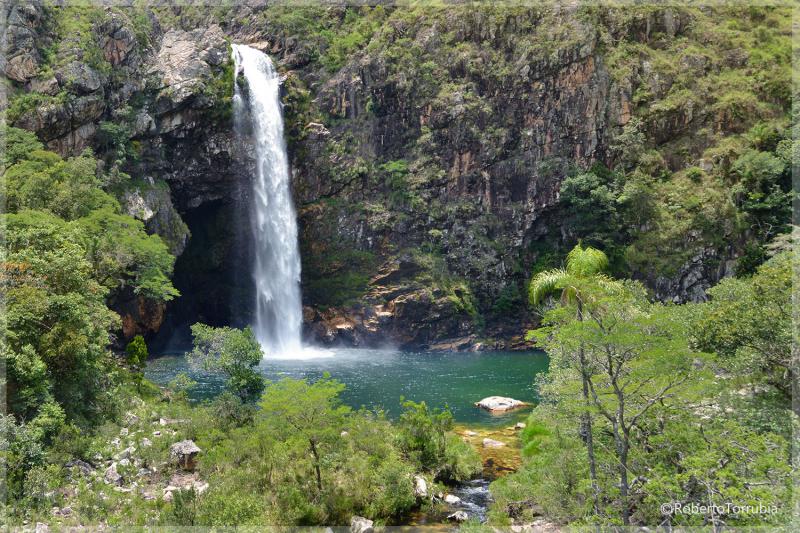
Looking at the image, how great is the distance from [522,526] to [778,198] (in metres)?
39.2

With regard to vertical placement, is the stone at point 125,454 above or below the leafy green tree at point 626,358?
below

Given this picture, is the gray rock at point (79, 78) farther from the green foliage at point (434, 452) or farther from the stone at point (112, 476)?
the green foliage at point (434, 452)

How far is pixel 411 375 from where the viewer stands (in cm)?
3494

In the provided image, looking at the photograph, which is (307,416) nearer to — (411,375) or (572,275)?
(572,275)

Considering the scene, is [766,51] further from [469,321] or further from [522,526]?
[522,526]

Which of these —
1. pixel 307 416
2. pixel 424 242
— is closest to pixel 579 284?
pixel 307 416

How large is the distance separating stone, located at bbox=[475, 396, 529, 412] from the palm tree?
12.2m

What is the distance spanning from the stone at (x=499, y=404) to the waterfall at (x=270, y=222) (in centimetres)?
2316

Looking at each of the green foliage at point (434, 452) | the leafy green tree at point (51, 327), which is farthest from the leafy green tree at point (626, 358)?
the leafy green tree at point (51, 327)

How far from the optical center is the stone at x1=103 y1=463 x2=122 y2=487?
44.5ft

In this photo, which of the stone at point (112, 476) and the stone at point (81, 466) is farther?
the stone at point (81, 466)

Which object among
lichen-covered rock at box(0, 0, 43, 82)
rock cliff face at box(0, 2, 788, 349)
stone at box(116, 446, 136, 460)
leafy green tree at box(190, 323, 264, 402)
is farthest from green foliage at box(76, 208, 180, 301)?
rock cliff face at box(0, 2, 788, 349)

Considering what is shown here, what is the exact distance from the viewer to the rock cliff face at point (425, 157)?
155 ft

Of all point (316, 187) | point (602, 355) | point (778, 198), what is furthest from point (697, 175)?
point (602, 355)
